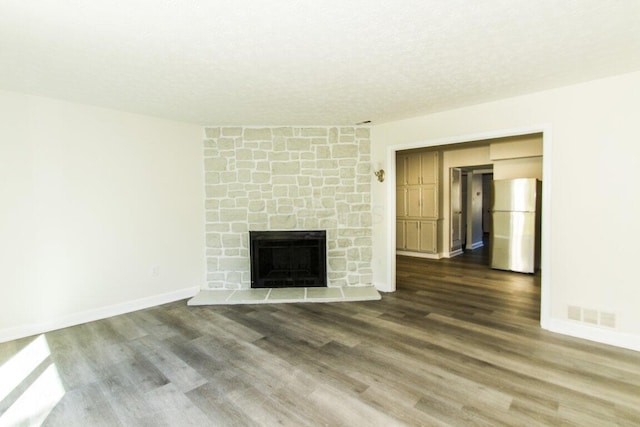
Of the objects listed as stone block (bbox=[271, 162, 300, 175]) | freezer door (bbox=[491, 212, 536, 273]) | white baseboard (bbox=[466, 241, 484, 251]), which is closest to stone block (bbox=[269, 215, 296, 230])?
stone block (bbox=[271, 162, 300, 175])

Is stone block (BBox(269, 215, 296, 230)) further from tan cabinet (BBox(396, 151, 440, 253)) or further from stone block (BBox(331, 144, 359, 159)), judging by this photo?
tan cabinet (BBox(396, 151, 440, 253))

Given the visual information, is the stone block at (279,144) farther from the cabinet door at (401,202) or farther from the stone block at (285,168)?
the cabinet door at (401,202)

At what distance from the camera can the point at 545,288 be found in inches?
116

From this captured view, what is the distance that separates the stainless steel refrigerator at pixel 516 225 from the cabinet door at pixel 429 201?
3.66 feet

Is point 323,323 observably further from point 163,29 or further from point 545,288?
point 163,29

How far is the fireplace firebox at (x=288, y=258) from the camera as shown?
164 inches

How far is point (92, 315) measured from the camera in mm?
3250

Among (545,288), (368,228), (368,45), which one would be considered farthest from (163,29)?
(545,288)

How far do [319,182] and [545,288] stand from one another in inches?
115

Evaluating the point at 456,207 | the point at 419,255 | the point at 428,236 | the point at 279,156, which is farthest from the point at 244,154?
the point at 456,207

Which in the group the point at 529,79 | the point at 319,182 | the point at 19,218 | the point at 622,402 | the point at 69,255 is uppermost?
the point at 529,79

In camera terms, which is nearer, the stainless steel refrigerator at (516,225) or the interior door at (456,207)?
the stainless steel refrigerator at (516,225)

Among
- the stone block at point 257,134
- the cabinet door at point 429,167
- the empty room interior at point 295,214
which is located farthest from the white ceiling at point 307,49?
the cabinet door at point 429,167

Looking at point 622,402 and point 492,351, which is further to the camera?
point 492,351
